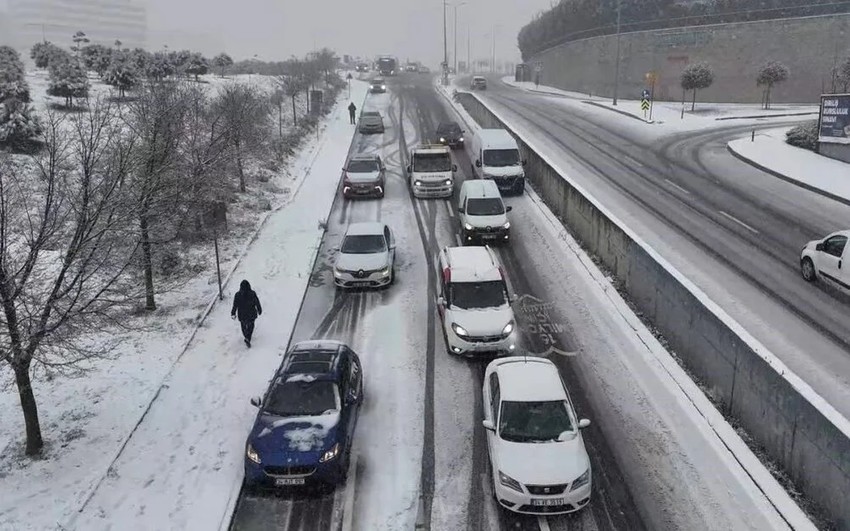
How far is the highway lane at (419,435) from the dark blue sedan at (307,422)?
1.35 feet

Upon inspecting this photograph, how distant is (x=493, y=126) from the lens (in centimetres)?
4012

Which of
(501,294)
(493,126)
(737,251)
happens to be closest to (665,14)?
(493,126)

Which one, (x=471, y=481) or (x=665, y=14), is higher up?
(x=665, y=14)

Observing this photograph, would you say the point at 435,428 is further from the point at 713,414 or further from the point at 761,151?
the point at 761,151

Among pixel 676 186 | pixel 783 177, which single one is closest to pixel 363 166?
pixel 676 186

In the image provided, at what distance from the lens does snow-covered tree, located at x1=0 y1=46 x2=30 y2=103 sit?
2809 cm

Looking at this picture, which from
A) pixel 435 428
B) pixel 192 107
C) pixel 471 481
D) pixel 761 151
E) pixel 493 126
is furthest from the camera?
pixel 493 126

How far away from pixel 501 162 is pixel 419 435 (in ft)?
59.3

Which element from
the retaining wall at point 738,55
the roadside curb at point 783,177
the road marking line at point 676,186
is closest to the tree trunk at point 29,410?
the road marking line at point 676,186

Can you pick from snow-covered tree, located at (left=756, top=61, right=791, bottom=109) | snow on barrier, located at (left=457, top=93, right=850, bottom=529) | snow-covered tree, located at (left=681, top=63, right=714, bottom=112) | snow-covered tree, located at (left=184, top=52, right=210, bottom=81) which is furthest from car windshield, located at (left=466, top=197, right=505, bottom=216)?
snow-covered tree, located at (left=756, top=61, right=791, bottom=109)

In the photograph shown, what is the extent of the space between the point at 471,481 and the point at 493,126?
1260 inches

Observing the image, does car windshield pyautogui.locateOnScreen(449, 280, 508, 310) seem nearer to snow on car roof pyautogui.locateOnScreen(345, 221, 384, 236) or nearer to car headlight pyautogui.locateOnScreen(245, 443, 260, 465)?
snow on car roof pyautogui.locateOnScreen(345, 221, 384, 236)

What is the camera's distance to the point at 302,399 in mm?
11227

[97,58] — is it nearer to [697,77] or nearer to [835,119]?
[697,77]
